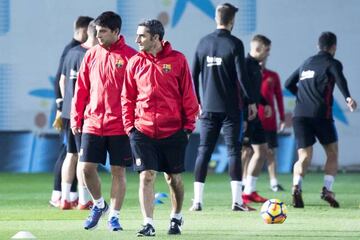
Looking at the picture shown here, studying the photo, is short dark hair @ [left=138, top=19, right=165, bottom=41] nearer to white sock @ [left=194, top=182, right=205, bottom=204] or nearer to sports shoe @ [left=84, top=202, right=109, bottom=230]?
sports shoe @ [left=84, top=202, right=109, bottom=230]

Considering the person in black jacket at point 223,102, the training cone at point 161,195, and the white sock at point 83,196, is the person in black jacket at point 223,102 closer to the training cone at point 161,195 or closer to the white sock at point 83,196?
the white sock at point 83,196

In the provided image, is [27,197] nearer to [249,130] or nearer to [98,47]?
[249,130]

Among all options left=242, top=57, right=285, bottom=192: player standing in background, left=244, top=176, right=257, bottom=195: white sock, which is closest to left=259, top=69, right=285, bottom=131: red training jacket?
left=242, top=57, right=285, bottom=192: player standing in background

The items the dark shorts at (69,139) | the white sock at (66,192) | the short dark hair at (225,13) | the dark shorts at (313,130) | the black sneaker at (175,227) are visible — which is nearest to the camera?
the black sneaker at (175,227)

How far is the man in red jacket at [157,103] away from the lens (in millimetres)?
12695

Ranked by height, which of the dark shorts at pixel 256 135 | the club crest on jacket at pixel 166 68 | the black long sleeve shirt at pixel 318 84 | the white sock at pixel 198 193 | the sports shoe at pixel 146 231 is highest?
the club crest on jacket at pixel 166 68

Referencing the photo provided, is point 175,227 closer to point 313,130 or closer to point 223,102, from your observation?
point 223,102

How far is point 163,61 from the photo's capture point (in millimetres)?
12766

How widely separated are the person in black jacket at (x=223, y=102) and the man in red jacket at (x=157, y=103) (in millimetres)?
3044

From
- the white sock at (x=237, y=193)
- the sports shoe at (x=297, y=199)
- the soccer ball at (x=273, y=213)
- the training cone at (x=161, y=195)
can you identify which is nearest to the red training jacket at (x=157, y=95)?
the soccer ball at (x=273, y=213)

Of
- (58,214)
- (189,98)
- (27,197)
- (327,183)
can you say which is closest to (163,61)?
(189,98)

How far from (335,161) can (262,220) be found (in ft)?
9.32

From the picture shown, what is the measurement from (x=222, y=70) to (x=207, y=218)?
210cm

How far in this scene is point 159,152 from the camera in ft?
42.0
